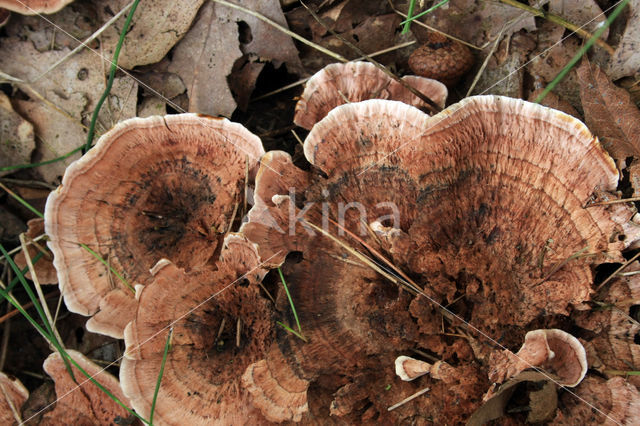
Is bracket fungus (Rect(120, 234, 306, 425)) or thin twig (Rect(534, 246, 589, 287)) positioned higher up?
thin twig (Rect(534, 246, 589, 287))

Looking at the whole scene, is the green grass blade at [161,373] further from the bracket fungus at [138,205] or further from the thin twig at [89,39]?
the thin twig at [89,39]

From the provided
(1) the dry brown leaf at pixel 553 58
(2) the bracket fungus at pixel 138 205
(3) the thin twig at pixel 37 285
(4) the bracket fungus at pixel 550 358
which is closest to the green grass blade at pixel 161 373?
(2) the bracket fungus at pixel 138 205

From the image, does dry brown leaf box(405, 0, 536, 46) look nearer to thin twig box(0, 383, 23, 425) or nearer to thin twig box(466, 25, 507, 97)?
thin twig box(466, 25, 507, 97)

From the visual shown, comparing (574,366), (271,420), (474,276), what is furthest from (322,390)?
(574,366)

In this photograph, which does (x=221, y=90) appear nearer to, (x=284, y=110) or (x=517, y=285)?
(x=284, y=110)

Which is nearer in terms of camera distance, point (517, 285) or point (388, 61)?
point (517, 285)

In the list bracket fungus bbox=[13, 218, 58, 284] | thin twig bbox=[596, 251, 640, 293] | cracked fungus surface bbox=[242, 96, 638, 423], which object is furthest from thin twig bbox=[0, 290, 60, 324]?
thin twig bbox=[596, 251, 640, 293]
